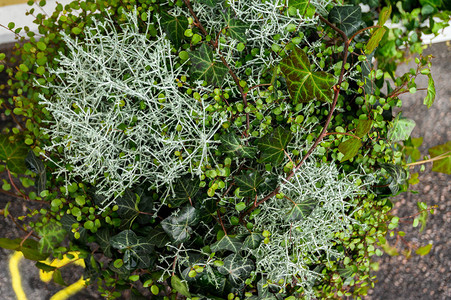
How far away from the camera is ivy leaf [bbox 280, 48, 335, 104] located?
84cm

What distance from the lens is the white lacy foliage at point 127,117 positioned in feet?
3.08

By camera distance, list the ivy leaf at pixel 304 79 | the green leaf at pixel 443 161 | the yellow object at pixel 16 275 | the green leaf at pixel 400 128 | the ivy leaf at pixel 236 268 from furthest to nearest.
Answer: the yellow object at pixel 16 275
the green leaf at pixel 443 161
the green leaf at pixel 400 128
the ivy leaf at pixel 236 268
the ivy leaf at pixel 304 79

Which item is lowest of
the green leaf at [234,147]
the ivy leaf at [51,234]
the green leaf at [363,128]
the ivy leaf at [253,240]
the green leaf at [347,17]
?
the ivy leaf at [253,240]

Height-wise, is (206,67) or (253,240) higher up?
(206,67)

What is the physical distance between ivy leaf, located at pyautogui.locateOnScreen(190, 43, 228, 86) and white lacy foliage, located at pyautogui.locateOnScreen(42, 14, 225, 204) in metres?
0.06

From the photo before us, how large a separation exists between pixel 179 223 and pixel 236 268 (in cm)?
19

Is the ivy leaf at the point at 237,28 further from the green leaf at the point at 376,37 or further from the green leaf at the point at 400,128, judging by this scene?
the green leaf at the point at 400,128

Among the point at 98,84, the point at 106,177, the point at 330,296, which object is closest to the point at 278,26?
the point at 98,84

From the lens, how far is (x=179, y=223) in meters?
0.91

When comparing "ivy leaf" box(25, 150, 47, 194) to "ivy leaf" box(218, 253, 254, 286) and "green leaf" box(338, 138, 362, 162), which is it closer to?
"ivy leaf" box(218, 253, 254, 286)

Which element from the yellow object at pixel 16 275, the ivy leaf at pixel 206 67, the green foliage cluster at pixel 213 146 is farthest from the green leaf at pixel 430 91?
the yellow object at pixel 16 275

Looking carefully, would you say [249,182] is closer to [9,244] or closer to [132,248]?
[132,248]

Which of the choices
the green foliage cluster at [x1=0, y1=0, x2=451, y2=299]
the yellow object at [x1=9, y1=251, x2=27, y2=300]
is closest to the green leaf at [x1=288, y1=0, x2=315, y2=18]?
the green foliage cluster at [x1=0, y1=0, x2=451, y2=299]

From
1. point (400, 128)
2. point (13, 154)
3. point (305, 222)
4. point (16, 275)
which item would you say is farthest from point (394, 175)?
point (16, 275)
